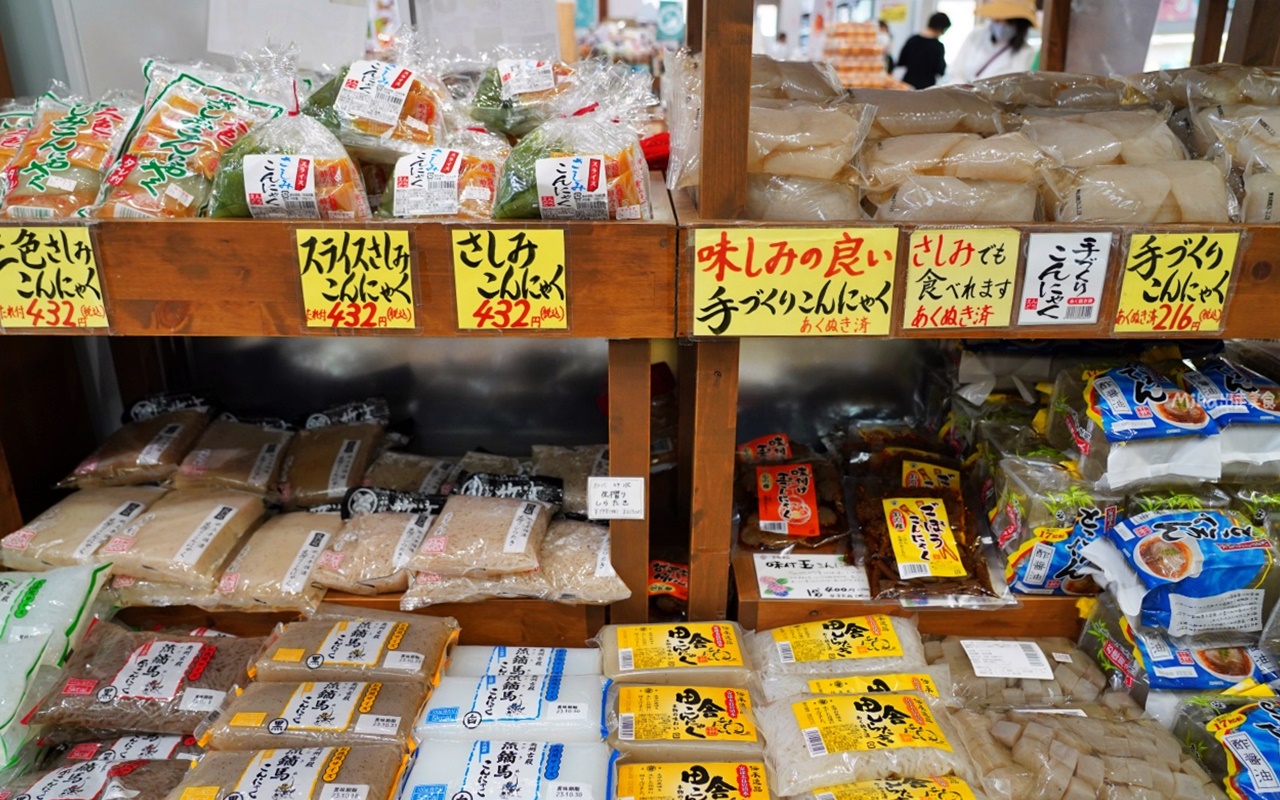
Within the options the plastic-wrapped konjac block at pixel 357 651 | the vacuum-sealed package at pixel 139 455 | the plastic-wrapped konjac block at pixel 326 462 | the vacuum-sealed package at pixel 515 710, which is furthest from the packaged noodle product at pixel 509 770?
the vacuum-sealed package at pixel 139 455

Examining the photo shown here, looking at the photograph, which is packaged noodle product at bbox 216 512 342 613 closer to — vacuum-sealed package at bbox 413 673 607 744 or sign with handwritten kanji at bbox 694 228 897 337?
vacuum-sealed package at bbox 413 673 607 744

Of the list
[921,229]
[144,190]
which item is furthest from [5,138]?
[921,229]

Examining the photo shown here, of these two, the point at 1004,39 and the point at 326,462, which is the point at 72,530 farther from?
the point at 1004,39

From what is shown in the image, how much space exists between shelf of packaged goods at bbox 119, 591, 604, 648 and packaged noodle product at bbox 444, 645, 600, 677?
0.04m

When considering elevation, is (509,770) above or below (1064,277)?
below

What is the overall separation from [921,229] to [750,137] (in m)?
0.26

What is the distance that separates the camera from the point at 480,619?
1375mm

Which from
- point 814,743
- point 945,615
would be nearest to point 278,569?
point 814,743

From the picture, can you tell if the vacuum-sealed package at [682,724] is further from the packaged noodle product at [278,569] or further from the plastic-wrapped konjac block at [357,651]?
the packaged noodle product at [278,569]

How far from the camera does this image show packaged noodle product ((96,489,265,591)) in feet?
4.40

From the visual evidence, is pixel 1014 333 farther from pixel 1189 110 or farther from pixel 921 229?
pixel 1189 110

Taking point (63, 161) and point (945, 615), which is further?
point (945, 615)

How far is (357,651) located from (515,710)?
259mm

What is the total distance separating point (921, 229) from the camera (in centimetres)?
103
